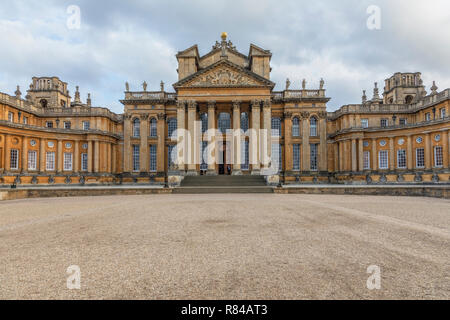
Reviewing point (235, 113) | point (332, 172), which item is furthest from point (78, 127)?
point (332, 172)

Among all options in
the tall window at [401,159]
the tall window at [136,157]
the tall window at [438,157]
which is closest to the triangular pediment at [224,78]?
the tall window at [136,157]

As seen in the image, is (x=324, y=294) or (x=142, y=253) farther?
(x=142, y=253)

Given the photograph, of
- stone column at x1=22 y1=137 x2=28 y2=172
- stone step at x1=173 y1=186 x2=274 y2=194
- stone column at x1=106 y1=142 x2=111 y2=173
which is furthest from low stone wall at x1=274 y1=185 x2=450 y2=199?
stone column at x1=22 y1=137 x2=28 y2=172

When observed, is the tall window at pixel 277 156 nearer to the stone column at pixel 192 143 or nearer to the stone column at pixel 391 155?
the stone column at pixel 192 143

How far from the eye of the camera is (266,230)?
638 cm

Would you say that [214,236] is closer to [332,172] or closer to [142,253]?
[142,253]

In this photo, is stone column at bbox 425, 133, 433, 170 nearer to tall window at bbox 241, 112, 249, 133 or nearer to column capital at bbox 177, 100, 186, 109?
tall window at bbox 241, 112, 249, 133

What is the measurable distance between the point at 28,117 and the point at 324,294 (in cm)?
4657

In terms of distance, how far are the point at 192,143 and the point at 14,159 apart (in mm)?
23259

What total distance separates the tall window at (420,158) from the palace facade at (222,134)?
11 centimetres

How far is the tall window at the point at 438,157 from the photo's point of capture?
3016cm

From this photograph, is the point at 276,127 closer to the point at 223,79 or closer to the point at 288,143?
the point at 288,143

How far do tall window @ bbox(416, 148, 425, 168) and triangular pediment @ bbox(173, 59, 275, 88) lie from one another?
21223mm
